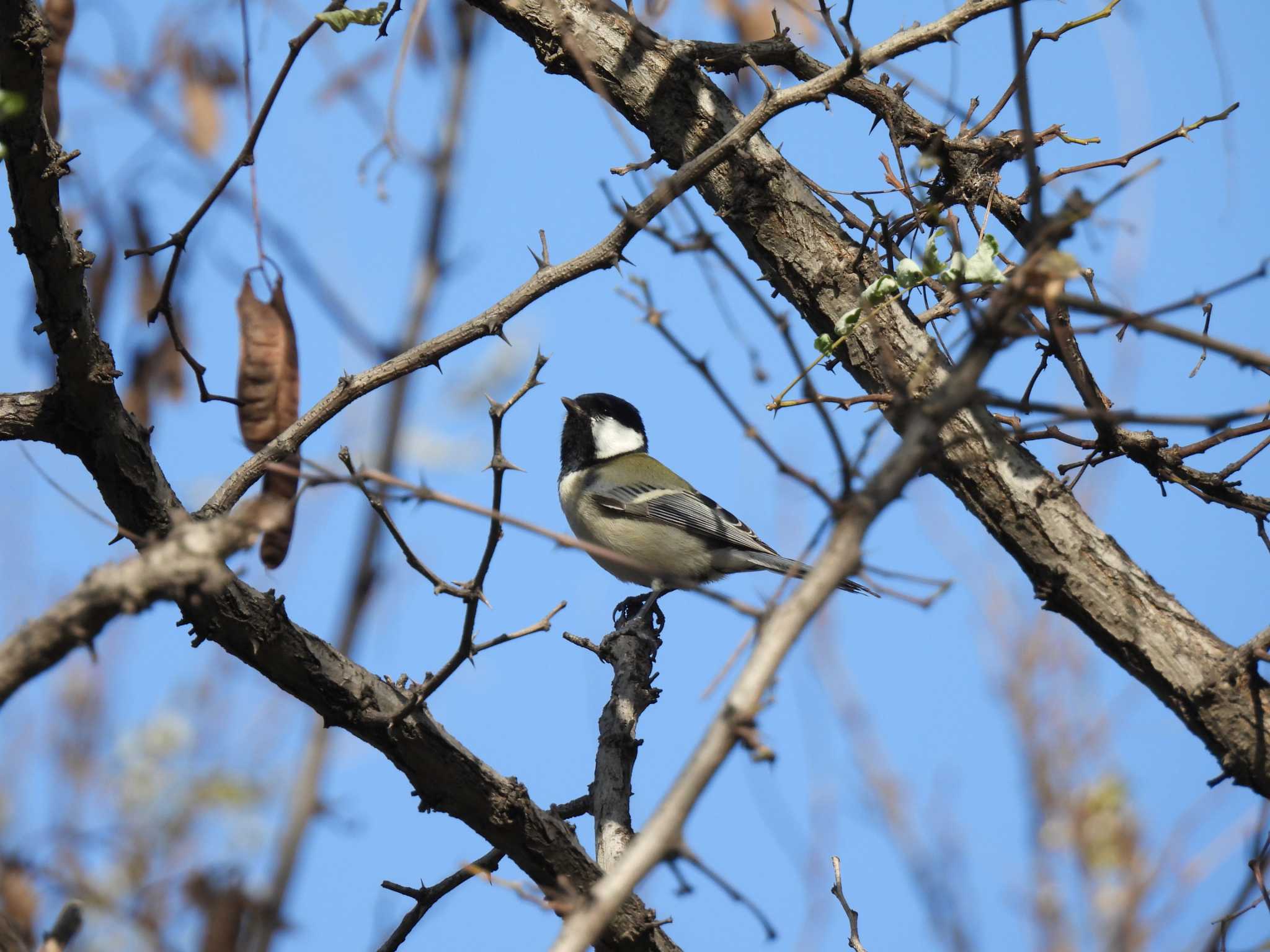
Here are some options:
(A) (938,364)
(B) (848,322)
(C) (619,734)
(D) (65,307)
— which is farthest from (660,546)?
(D) (65,307)

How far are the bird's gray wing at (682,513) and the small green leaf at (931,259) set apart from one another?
3524 mm

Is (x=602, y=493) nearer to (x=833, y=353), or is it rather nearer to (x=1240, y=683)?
(x=833, y=353)

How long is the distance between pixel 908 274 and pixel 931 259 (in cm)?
9

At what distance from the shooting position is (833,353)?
3342mm

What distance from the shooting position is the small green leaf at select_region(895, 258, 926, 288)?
109 inches

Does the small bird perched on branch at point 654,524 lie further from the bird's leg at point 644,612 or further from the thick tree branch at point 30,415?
the thick tree branch at point 30,415

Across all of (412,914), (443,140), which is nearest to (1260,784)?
(412,914)

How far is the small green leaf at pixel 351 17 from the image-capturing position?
2858 millimetres

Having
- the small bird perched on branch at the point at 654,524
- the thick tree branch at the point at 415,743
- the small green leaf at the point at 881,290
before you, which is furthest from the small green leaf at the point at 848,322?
the small bird perched on branch at the point at 654,524

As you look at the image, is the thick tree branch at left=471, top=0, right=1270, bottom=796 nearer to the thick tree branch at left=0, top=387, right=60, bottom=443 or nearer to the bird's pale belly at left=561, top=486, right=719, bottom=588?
the thick tree branch at left=0, top=387, right=60, bottom=443

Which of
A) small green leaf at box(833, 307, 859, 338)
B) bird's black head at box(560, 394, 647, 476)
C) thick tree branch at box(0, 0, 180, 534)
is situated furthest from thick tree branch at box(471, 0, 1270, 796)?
bird's black head at box(560, 394, 647, 476)

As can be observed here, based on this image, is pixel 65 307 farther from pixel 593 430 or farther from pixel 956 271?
pixel 593 430

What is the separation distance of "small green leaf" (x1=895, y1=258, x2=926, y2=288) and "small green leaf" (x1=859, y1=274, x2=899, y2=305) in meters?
Result: 0.02

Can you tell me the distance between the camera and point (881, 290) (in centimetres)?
281
